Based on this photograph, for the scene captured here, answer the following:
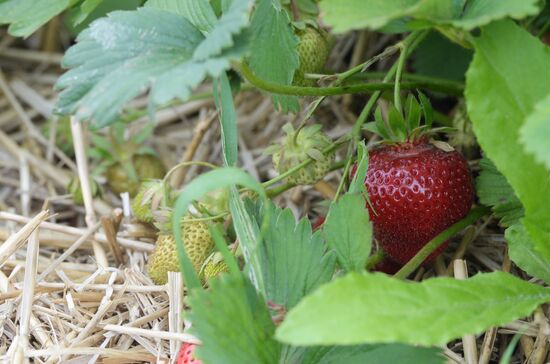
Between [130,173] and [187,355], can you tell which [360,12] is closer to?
[187,355]

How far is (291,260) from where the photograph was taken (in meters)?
0.90

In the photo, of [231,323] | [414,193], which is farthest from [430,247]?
[231,323]

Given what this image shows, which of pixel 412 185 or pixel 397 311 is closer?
pixel 397 311

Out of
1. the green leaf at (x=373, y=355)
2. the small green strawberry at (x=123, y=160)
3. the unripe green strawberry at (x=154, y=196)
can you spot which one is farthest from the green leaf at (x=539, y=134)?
the small green strawberry at (x=123, y=160)

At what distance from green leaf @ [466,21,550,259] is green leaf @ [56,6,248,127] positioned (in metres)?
0.26

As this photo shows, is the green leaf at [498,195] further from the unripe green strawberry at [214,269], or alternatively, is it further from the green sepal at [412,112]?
the unripe green strawberry at [214,269]

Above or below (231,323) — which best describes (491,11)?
above

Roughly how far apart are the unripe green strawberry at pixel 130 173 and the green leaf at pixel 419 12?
2.52 feet

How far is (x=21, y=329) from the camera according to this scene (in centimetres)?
105

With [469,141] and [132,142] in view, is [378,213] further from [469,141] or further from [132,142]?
[132,142]

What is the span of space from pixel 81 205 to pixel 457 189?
733 millimetres

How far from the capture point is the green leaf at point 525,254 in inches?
38.5

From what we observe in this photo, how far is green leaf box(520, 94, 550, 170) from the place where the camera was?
0.69 meters

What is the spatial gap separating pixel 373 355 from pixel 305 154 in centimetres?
38
